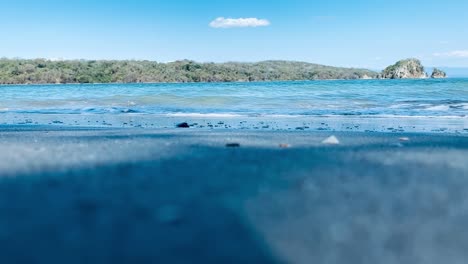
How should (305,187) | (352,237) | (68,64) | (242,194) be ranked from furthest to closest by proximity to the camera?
1. (68,64)
2. (305,187)
3. (242,194)
4. (352,237)

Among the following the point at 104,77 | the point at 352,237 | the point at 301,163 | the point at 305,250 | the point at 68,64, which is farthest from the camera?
the point at 68,64

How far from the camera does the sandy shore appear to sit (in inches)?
54.8

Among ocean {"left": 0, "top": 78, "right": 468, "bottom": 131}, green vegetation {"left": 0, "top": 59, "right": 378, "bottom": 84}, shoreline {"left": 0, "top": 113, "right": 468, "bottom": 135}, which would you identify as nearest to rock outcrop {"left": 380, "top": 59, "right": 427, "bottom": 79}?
green vegetation {"left": 0, "top": 59, "right": 378, "bottom": 84}

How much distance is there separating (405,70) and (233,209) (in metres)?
81.7

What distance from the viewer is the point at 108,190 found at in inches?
84.0

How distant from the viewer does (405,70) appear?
76625mm

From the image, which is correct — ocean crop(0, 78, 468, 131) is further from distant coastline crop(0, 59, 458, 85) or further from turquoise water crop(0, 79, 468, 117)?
distant coastline crop(0, 59, 458, 85)

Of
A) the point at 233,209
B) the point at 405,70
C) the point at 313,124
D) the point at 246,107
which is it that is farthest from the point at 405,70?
the point at 233,209

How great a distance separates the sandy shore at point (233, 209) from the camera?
4.57 ft

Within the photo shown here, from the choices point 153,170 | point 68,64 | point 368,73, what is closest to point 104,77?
point 68,64

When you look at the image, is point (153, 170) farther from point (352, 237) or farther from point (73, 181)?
point (352, 237)

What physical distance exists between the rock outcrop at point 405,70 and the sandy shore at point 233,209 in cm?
7842

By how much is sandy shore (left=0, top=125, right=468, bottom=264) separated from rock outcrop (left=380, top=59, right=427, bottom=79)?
257 feet

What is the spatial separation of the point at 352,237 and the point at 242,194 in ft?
2.22
